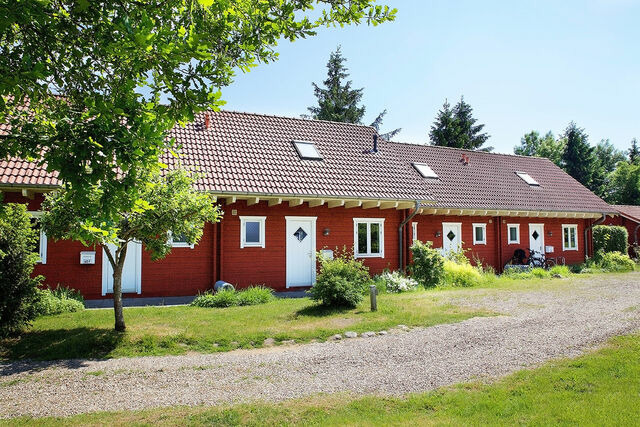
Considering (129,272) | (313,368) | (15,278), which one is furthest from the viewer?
(129,272)

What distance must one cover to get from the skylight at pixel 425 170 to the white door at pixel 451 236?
2493 millimetres

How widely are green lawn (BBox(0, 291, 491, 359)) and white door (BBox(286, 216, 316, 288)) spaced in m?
3.11

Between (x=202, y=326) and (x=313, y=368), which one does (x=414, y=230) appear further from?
(x=313, y=368)

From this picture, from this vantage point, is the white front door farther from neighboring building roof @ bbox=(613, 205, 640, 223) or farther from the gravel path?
the gravel path

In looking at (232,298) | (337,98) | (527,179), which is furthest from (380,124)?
(232,298)

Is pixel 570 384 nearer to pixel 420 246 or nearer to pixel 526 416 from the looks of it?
pixel 526 416

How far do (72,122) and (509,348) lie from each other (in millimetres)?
6763

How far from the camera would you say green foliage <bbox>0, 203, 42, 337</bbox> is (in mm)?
8158

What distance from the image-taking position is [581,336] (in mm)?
7992

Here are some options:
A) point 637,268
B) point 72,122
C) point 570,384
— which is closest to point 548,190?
point 637,268

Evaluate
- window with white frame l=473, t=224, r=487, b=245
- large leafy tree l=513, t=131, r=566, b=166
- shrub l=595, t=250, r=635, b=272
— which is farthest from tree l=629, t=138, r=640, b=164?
window with white frame l=473, t=224, r=487, b=245

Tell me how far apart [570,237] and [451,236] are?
8.43m

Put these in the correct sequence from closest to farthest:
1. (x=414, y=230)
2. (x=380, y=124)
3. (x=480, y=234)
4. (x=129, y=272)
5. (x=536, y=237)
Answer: (x=129, y=272), (x=414, y=230), (x=480, y=234), (x=536, y=237), (x=380, y=124)

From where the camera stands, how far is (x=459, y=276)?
15750mm
